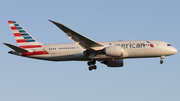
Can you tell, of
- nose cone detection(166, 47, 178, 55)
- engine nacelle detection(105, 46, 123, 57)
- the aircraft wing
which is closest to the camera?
the aircraft wing

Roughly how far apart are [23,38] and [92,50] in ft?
36.9

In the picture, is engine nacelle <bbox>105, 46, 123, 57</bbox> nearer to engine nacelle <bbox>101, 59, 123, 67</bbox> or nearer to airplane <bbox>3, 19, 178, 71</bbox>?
airplane <bbox>3, 19, 178, 71</bbox>

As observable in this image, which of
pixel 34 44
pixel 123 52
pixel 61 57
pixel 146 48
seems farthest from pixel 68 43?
pixel 146 48

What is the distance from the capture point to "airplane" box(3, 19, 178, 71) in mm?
39431

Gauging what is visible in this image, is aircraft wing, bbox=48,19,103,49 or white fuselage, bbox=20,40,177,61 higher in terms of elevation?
aircraft wing, bbox=48,19,103,49

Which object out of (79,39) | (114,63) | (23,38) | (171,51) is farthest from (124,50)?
(23,38)

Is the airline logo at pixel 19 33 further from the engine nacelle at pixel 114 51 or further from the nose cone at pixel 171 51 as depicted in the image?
the nose cone at pixel 171 51

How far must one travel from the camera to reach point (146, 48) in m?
40.8

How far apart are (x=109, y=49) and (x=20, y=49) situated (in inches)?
489

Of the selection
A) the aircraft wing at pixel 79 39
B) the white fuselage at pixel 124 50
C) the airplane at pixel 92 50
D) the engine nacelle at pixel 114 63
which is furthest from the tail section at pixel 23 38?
the engine nacelle at pixel 114 63

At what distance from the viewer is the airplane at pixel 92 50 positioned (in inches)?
1552

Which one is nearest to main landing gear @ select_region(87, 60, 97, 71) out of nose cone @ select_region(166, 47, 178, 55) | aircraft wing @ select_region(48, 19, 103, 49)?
aircraft wing @ select_region(48, 19, 103, 49)

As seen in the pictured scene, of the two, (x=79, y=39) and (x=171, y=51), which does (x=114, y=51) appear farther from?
(x=171, y=51)

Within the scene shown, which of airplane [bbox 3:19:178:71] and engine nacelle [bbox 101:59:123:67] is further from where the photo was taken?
engine nacelle [bbox 101:59:123:67]
